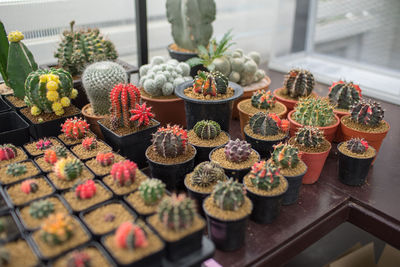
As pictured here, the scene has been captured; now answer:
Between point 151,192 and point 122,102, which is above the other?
point 122,102

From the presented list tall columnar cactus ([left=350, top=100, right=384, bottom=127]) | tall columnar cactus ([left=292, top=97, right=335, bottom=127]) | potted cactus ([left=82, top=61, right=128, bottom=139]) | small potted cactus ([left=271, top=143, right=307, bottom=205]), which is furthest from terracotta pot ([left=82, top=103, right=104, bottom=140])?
tall columnar cactus ([left=350, top=100, right=384, bottom=127])

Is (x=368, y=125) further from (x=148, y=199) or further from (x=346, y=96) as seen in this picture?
(x=148, y=199)

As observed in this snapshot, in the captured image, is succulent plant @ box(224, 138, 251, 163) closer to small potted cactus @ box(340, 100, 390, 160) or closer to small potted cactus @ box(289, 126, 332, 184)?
small potted cactus @ box(289, 126, 332, 184)

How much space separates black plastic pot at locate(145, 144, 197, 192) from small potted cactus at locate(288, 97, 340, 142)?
26.8 inches

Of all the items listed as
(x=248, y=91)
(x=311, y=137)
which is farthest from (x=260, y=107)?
(x=311, y=137)

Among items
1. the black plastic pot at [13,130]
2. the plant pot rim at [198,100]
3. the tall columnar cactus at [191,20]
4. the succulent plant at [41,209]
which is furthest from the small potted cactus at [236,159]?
the tall columnar cactus at [191,20]

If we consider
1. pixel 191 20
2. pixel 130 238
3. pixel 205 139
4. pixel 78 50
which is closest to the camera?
pixel 130 238

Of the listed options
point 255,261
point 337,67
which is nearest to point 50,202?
point 255,261

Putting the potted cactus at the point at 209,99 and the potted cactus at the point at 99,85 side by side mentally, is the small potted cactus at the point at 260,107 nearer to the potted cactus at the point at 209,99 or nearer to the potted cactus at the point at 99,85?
the potted cactus at the point at 209,99

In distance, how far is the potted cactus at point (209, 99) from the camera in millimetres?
2018

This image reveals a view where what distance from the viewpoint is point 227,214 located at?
1.37 m

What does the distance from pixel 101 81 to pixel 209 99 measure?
604mm

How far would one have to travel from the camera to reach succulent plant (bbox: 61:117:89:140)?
1.87 m

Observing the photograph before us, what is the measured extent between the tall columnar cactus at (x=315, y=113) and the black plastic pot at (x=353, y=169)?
0.82ft
